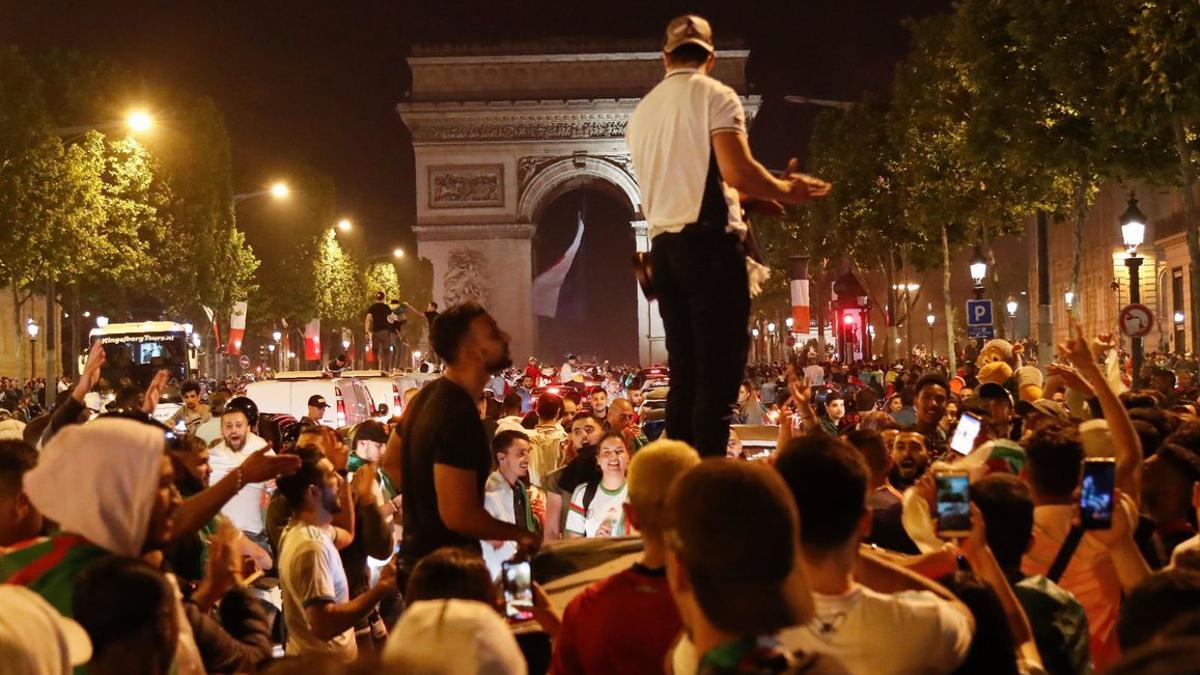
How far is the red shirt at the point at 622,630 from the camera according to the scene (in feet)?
11.8

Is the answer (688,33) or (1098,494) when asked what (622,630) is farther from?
(688,33)

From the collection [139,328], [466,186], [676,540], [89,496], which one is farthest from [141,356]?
[676,540]

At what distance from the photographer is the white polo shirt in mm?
5402

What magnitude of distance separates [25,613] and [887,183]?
4183 cm

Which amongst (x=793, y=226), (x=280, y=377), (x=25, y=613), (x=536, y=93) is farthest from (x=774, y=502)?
(x=536, y=93)

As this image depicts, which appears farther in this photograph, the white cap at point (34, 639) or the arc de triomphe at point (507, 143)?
the arc de triomphe at point (507, 143)

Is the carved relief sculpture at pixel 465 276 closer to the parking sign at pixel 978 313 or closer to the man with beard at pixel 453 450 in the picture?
the parking sign at pixel 978 313

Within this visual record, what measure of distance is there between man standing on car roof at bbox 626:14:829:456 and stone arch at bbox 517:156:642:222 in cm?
5961

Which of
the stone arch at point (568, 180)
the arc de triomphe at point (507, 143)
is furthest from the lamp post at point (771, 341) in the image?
the arc de triomphe at point (507, 143)

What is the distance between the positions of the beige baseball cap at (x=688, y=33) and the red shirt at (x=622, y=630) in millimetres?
2453

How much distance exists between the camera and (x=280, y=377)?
63.0 feet

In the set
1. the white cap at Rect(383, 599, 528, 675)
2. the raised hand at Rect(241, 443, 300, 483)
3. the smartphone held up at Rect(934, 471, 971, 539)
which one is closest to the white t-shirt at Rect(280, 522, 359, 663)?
the raised hand at Rect(241, 443, 300, 483)

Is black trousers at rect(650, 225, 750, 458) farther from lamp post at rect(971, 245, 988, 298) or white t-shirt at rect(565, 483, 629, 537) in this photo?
lamp post at rect(971, 245, 988, 298)

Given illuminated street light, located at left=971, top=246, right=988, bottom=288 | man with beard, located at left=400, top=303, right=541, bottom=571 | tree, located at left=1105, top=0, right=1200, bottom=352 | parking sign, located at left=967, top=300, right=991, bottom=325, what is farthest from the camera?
illuminated street light, located at left=971, top=246, right=988, bottom=288
